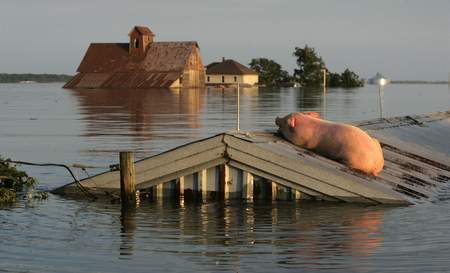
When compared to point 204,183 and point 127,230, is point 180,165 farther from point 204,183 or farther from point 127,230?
point 127,230

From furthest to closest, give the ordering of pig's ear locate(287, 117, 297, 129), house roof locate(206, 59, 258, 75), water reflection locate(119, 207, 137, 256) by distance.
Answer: house roof locate(206, 59, 258, 75)
pig's ear locate(287, 117, 297, 129)
water reflection locate(119, 207, 137, 256)

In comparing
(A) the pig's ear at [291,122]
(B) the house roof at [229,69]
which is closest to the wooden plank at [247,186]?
(A) the pig's ear at [291,122]

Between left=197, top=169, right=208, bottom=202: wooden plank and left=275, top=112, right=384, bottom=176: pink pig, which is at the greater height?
left=275, top=112, right=384, bottom=176: pink pig

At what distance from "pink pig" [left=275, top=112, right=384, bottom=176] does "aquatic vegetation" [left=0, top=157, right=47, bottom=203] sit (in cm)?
553

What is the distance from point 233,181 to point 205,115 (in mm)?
Answer: 38197

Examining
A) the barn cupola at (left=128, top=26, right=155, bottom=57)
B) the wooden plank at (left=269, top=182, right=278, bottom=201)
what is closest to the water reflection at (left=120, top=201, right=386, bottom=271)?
the wooden plank at (left=269, top=182, right=278, bottom=201)

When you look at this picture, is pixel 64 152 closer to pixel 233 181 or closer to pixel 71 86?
pixel 233 181

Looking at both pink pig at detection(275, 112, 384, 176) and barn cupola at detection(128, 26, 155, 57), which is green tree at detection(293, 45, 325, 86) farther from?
pink pig at detection(275, 112, 384, 176)

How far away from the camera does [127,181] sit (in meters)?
17.0

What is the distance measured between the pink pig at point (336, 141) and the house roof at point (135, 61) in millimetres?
109482

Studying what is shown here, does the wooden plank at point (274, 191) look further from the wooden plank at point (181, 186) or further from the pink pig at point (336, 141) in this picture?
the pink pig at point (336, 141)

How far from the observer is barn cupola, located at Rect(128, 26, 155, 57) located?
5241 inches

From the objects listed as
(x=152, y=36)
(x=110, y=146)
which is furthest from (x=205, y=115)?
(x=152, y=36)

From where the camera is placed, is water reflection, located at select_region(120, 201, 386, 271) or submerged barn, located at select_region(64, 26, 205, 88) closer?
water reflection, located at select_region(120, 201, 386, 271)
